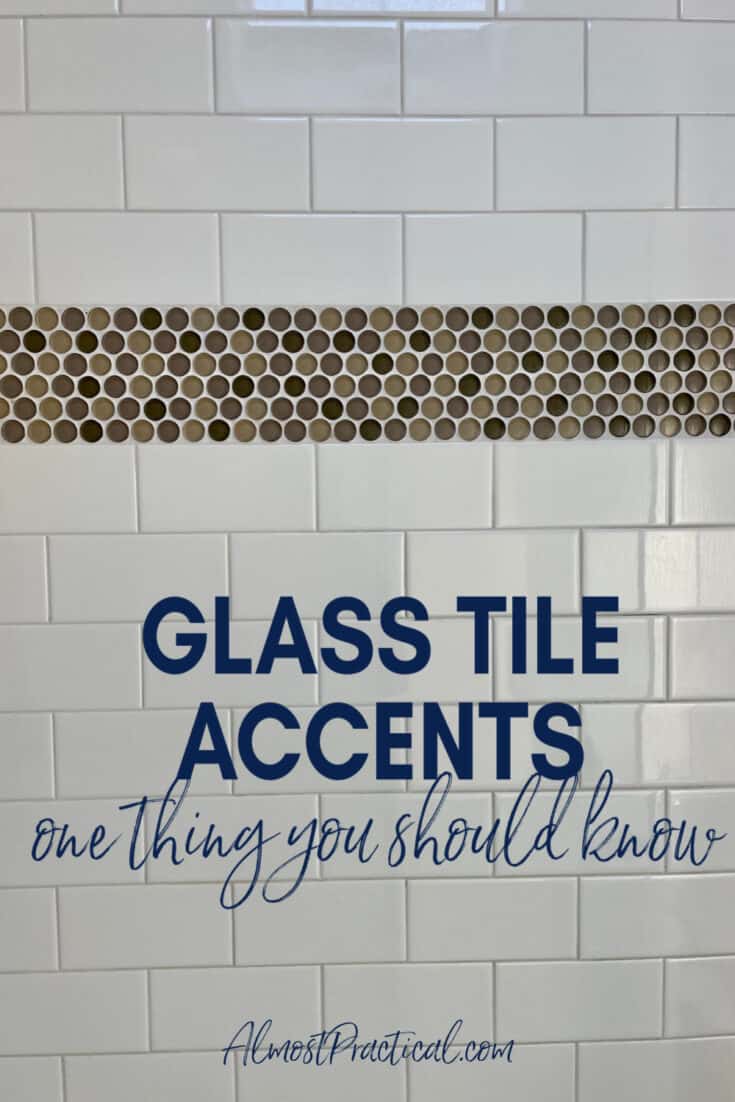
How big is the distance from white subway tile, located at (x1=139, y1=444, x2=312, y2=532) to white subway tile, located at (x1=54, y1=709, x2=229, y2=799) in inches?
9.3

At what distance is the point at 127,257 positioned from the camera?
129 centimetres

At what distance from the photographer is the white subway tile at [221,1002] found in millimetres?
1330

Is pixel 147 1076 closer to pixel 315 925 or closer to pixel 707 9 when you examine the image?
pixel 315 925

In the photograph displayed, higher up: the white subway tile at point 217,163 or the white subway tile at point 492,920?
the white subway tile at point 217,163


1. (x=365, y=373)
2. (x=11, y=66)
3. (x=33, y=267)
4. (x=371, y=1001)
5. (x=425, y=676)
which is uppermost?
(x=11, y=66)

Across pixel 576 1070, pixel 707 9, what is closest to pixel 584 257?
pixel 707 9

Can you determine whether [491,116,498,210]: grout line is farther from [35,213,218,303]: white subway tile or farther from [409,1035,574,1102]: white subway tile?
[409,1035,574,1102]: white subway tile

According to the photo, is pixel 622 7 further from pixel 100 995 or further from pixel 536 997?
pixel 100 995

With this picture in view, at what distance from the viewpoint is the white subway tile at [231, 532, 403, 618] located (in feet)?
4.31

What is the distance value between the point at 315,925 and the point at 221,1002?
5.9 inches

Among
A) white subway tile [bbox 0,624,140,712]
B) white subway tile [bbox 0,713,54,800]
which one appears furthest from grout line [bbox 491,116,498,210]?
white subway tile [bbox 0,713,54,800]

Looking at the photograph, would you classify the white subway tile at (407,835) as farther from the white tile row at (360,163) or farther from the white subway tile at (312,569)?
the white tile row at (360,163)

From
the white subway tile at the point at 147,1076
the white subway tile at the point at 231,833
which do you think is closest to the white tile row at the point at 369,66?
the white subway tile at the point at 231,833

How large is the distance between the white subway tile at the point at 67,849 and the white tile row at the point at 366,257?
2.02ft
